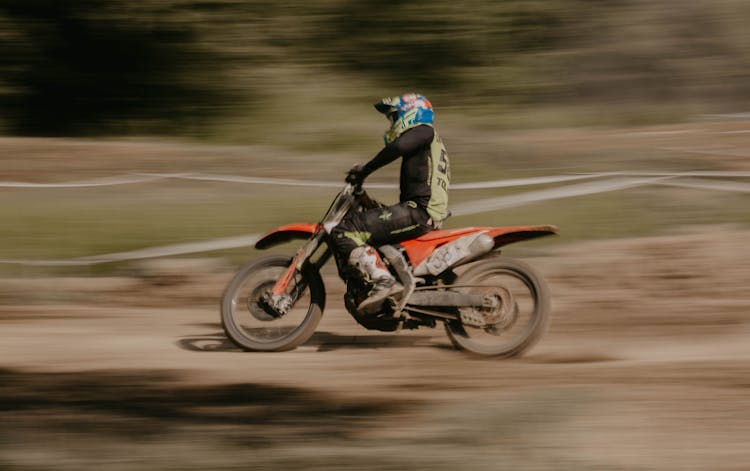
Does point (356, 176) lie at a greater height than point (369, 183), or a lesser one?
lesser

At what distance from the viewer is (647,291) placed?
32.1ft

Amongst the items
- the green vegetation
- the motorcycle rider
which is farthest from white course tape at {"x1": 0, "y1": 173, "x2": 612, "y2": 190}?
the motorcycle rider

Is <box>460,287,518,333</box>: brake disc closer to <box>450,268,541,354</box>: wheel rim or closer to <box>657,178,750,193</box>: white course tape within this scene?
<box>450,268,541,354</box>: wheel rim

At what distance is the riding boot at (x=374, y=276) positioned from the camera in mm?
7598

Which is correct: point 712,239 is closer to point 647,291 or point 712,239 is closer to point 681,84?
point 647,291

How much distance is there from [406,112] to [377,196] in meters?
5.04

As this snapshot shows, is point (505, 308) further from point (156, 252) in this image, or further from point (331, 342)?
point (156, 252)

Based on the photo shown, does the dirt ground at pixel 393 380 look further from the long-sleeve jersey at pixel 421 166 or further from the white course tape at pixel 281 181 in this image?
the white course tape at pixel 281 181

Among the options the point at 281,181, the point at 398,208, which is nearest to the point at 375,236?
the point at 398,208

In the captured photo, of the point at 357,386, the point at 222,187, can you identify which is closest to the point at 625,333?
the point at 357,386

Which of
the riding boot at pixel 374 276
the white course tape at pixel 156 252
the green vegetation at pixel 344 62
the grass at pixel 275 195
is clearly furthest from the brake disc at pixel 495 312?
the green vegetation at pixel 344 62

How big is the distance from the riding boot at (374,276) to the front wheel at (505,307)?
1.63ft

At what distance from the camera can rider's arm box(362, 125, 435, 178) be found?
24.7ft

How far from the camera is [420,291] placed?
7.72 metres
